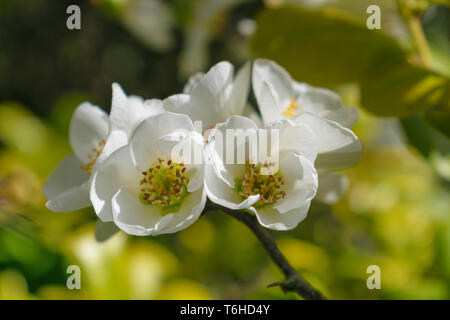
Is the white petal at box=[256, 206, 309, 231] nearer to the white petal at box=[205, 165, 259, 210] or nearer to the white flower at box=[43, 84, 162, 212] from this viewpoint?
the white petal at box=[205, 165, 259, 210]

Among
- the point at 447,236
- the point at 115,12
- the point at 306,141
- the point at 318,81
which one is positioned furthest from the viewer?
the point at 115,12

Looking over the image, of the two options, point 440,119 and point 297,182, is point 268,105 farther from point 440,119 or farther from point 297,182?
point 440,119

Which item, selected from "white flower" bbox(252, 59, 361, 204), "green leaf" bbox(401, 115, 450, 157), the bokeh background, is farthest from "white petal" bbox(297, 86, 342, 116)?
"green leaf" bbox(401, 115, 450, 157)

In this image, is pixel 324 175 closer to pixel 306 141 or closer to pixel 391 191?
pixel 306 141

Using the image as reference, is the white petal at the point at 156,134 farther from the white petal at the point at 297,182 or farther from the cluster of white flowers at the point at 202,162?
the white petal at the point at 297,182

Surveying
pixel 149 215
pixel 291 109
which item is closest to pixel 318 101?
pixel 291 109

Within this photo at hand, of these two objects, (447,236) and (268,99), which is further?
(447,236)
